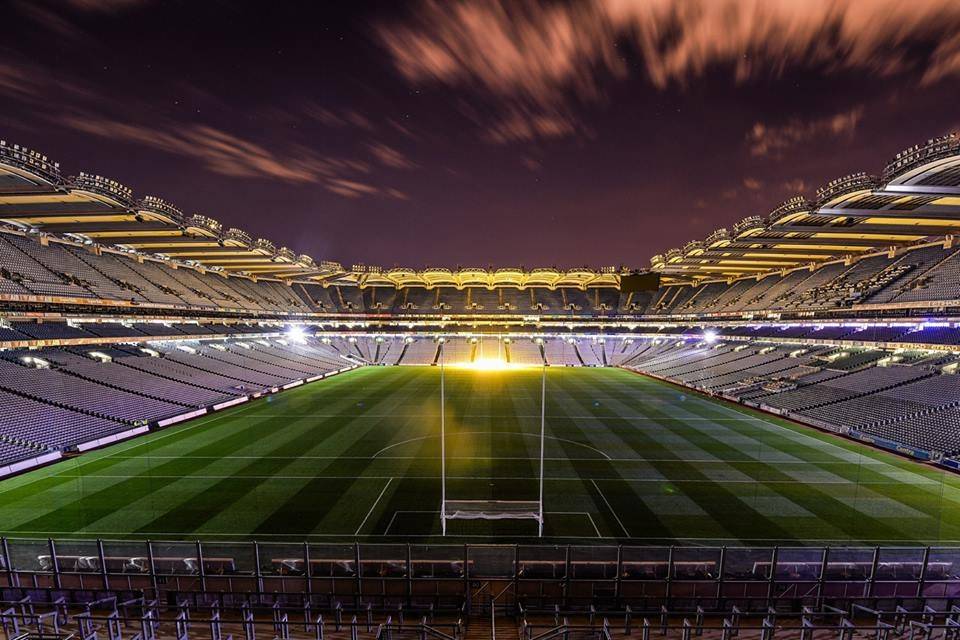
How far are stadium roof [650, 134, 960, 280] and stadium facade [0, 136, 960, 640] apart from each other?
0.24 meters

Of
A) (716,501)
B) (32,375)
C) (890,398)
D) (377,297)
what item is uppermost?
(377,297)

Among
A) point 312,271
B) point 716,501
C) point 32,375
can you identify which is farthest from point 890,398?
point 312,271

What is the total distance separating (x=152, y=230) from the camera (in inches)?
1580

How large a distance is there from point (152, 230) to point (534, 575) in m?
47.2

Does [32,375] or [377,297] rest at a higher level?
[377,297]

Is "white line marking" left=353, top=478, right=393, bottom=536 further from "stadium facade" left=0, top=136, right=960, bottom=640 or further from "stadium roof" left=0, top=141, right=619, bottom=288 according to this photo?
"stadium roof" left=0, top=141, right=619, bottom=288

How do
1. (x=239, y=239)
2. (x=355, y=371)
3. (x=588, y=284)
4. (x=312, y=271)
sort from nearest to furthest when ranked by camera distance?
(x=239, y=239) → (x=355, y=371) → (x=312, y=271) → (x=588, y=284)

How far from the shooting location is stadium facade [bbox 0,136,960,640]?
35.1 feet

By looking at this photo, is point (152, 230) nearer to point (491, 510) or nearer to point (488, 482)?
point (488, 482)

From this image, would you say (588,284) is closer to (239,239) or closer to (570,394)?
(570,394)

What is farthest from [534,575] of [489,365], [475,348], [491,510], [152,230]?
[475,348]

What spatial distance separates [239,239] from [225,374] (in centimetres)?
1668

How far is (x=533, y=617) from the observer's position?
422 inches

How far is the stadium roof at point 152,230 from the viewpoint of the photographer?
88.9ft
